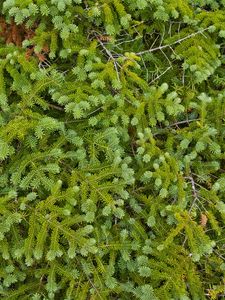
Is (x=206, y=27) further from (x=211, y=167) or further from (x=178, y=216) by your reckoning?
(x=178, y=216)

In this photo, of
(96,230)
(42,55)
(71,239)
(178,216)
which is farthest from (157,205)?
(42,55)

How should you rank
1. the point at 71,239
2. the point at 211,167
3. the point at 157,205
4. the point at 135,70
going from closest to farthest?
the point at 71,239 → the point at 157,205 → the point at 211,167 → the point at 135,70

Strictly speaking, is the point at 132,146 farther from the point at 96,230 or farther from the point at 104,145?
the point at 96,230

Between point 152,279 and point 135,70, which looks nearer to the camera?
point 152,279

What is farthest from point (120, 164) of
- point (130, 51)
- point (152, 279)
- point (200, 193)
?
point (130, 51)

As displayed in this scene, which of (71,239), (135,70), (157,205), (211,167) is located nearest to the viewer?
(71,239)

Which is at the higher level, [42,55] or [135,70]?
[42,55]

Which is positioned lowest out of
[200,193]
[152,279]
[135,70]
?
[152,279]
